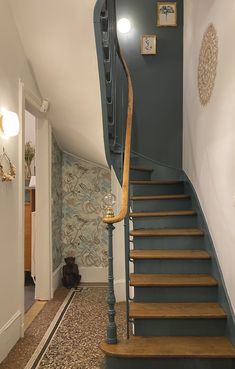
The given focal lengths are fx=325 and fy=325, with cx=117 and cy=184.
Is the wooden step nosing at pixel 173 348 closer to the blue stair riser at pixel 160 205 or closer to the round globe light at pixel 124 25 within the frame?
the blue stair riser at pixel 160 205

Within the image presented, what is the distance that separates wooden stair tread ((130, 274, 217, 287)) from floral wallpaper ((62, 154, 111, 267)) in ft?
6.39

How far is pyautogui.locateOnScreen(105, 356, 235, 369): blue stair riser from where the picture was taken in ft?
7.00

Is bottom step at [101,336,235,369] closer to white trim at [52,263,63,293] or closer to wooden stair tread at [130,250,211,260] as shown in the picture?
wooden stair tread at [130,250,211,260]

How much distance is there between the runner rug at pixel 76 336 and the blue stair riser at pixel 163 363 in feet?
0.85

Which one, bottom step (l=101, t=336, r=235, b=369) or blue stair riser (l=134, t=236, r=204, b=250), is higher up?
blue stair riser (l=134, t=236, r=204, b=250)

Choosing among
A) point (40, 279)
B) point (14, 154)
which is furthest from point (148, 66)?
point (40, 279)

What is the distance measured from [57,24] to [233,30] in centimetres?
140

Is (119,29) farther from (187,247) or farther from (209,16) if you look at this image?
(187,247)

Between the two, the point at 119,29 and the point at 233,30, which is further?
the point at 119,29

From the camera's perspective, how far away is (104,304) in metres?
3.68

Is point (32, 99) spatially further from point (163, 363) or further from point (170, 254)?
point (163, 363)

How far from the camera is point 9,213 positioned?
2645mm

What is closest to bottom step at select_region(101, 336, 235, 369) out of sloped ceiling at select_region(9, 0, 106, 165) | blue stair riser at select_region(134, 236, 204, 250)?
blue stair riser at select_region(134, 236, 204, 250)

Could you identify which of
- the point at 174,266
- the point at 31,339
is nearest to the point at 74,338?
the point at 31,339
